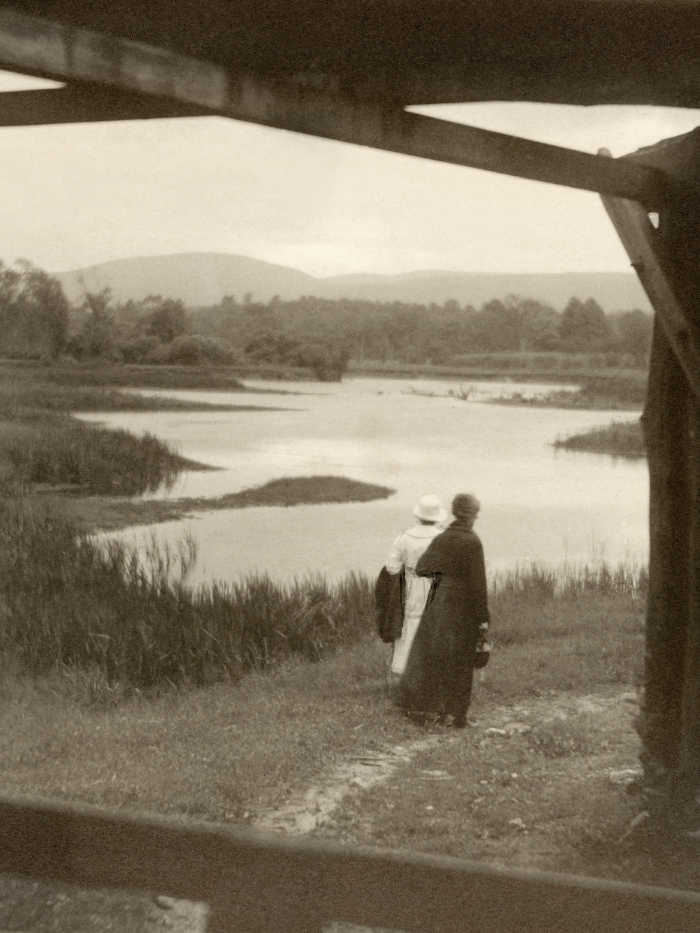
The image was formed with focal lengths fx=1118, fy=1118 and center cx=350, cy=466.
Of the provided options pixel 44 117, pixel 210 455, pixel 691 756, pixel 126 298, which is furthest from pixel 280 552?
pixel 44 117

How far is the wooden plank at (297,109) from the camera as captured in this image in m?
2.54

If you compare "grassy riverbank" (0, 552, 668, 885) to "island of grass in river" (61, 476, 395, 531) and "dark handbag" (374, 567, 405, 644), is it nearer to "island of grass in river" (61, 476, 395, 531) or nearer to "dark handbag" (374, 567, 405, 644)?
"dark handbag" (374, 567, 405, 644)

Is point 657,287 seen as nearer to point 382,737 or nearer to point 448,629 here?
point 448,629

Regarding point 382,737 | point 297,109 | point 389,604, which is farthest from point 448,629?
point 297,109

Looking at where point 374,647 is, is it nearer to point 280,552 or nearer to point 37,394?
point 280,552

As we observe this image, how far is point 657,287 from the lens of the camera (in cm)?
372

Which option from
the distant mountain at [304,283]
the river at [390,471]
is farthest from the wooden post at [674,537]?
Answer: the river at [390,471]

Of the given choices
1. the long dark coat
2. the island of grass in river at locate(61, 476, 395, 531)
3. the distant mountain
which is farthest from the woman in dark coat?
the distant mountain

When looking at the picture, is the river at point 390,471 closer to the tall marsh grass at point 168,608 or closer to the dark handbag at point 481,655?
the tall marsh grass at point 168,608

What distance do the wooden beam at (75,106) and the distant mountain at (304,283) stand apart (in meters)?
2.11

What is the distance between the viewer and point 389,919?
8.84 feet

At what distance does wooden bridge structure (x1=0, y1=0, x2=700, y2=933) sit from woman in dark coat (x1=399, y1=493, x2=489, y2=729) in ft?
8.26

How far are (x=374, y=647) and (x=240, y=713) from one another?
3.81 ft

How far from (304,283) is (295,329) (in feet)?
0.93
